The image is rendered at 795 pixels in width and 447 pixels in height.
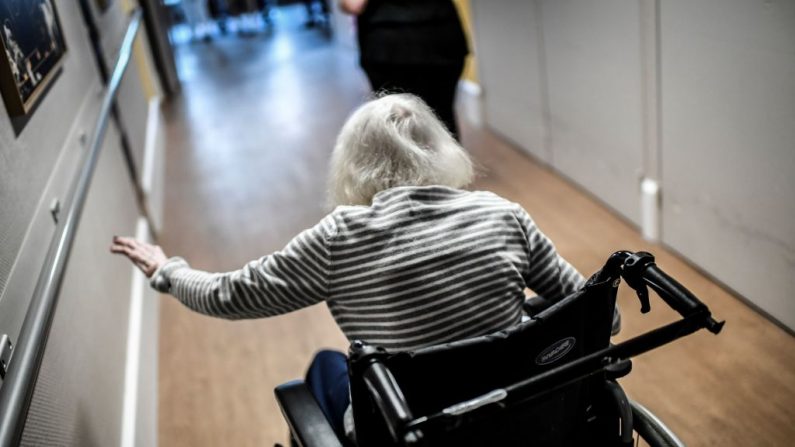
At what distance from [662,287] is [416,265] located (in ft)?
1.22

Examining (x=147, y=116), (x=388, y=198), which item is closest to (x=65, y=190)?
(x=388, y=198)

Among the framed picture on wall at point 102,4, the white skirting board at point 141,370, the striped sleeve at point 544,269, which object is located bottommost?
the white skirting board at point 141,370

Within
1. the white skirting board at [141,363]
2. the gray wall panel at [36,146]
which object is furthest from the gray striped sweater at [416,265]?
the white skirting board at [141,363]

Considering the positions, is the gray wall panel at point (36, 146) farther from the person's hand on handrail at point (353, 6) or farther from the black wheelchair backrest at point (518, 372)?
the person's hand on handrail at point (353, 6)

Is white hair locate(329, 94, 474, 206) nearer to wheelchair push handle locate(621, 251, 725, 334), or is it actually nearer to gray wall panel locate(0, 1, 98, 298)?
wheelchair push handle locate(621, 251, 725, 334)

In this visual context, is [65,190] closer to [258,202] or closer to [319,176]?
[258,202]

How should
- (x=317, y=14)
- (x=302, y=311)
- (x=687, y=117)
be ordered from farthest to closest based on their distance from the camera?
(x=317, y=14) < (x=302, y=311) < (x=687, y=117)

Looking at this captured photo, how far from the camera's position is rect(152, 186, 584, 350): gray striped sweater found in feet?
4.12

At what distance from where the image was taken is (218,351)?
2.59 meters

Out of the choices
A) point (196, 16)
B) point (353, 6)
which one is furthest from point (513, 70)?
point (196, 16)

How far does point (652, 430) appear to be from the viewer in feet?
4.41

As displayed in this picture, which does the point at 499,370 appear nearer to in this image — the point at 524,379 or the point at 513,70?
the point at 524,379

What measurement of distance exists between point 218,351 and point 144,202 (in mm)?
1091

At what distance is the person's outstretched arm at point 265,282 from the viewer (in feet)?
4.28
